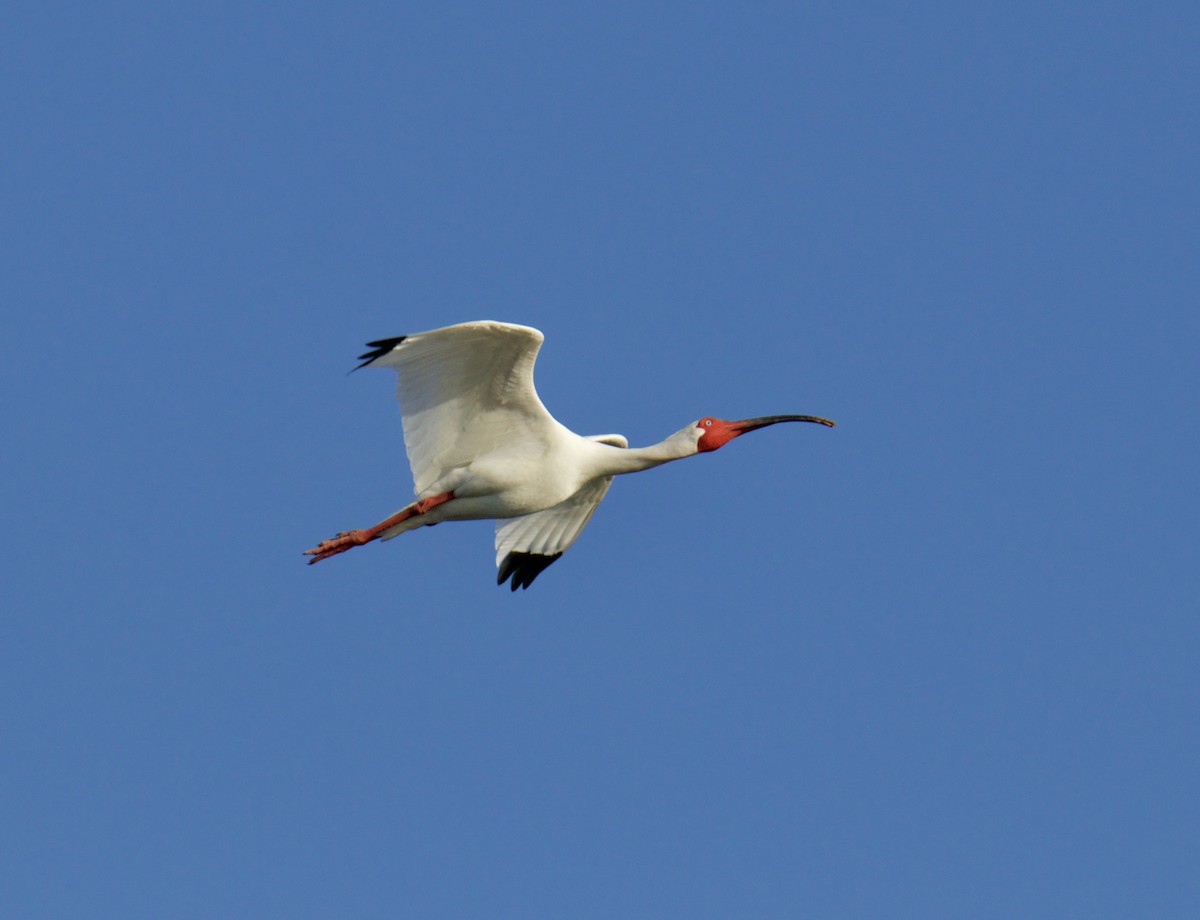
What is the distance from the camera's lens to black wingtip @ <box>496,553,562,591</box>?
26625mm

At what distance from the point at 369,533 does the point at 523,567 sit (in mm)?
3433

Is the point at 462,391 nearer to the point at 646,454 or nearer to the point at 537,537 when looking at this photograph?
the point at 646,454

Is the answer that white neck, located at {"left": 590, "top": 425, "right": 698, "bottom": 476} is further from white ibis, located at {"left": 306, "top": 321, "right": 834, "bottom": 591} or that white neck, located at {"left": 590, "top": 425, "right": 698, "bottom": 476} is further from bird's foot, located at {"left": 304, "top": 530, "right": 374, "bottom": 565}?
bird's foot, located at {"left": 304, "top": 530, "right": 374, "bottom": 565}

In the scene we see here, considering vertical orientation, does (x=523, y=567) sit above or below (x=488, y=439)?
below

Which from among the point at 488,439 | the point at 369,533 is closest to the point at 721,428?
the point at 488,439

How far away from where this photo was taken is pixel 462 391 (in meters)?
23.3

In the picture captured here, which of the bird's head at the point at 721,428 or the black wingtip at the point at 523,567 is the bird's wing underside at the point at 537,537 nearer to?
the black wingtip at the point at 523,567

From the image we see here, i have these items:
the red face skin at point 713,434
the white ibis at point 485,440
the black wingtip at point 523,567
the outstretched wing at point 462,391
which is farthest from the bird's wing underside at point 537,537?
the outstretched wing at point 462,391

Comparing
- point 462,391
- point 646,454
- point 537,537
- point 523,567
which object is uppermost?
point 462,391

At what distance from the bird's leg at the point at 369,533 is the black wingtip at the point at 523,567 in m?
2.90

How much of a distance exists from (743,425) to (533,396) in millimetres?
3268

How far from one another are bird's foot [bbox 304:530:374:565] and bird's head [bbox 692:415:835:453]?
439 centimetres

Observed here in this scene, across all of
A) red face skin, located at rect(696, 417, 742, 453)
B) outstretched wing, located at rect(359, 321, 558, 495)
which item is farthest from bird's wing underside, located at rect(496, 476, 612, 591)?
outstretched wing, located at rect(359, 321, 558, 495)

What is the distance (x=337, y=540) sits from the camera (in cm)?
2369
